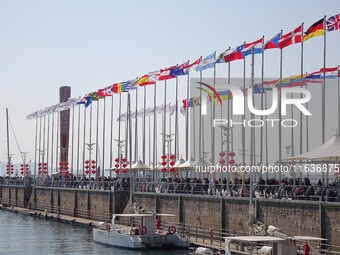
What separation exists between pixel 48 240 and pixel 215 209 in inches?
756

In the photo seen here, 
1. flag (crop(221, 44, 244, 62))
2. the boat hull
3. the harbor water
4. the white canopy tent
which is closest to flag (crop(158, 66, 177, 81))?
flag (crop(221, 44, 244, 62))

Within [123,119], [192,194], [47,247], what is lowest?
[47,247]

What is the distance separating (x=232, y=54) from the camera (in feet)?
204

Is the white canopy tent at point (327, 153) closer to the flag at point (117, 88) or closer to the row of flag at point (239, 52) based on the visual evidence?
the row of flag at point (239, 52)

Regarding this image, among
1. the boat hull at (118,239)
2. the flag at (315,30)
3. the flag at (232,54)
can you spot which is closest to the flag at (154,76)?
the flag at (232,54)

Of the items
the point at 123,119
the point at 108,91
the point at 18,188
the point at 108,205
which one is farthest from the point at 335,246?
the point at 18,188

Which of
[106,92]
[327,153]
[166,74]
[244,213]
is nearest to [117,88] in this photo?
[106,92]

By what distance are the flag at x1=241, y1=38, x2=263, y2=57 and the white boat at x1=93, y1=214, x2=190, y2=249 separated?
14.3 m

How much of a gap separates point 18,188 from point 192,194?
60.7m

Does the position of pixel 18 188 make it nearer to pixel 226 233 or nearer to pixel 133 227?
pixel 133 227

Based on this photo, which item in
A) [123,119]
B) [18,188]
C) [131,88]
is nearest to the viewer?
[131,88]

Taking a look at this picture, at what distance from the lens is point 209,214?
191 feet

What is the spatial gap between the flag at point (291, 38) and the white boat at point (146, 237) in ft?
50.9

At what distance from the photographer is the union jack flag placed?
5091cm
